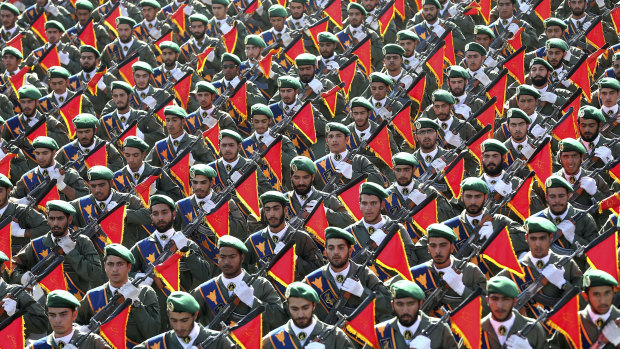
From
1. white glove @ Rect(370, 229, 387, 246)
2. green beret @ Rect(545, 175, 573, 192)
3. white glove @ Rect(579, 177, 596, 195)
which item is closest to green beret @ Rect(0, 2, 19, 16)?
white glove @ Rect(370, 229, 387, 246)

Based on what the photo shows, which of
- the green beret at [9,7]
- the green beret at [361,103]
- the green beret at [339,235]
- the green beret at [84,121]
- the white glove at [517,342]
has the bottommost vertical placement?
the white glove at [517,342]

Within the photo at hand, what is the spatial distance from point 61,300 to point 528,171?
6.69 m

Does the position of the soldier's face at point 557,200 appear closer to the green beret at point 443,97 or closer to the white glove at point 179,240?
the green beret at point 443,97

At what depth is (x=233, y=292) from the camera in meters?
13.1

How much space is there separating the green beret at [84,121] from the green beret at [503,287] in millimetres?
7599

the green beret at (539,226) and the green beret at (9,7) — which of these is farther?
the green beret at (9,7)

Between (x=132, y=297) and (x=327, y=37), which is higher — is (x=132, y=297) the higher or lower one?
the lower one

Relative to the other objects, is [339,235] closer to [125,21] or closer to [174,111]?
[174,111]

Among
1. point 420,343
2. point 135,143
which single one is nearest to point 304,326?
point 420,343

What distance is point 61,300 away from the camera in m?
12.3

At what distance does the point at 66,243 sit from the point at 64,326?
2253 millimetres

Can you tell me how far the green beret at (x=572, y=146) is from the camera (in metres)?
15.4

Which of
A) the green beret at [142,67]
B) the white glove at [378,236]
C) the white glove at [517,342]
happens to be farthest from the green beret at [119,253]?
the green beret at [142,67]

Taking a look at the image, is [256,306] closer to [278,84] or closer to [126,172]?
[126,172]
